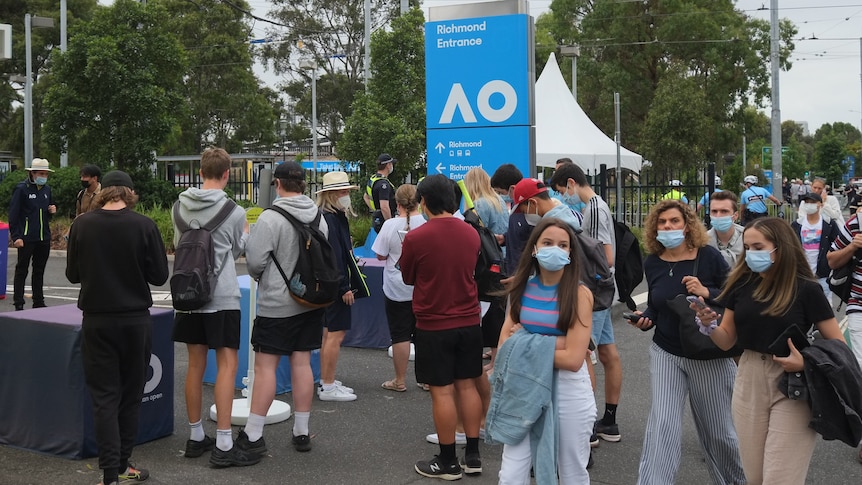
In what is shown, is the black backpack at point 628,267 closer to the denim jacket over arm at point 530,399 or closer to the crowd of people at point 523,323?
the crowd of people at point 523,323

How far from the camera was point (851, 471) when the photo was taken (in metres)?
5.63

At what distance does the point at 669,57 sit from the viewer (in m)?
43.1

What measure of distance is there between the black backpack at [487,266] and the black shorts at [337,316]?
1542mm

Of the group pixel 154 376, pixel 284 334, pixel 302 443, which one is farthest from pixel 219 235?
pixel 302 443

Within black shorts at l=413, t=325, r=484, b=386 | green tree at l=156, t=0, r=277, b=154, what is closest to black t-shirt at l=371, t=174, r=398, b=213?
black shorts at l=413, t=325, r=484, b=386

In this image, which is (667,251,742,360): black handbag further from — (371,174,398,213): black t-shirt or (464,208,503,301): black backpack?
(371,174,398,213): black t-shirt

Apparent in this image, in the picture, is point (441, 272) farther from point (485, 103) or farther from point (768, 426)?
point (485, 103)

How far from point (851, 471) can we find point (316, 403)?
3.87m

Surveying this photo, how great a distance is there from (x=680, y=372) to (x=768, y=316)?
867 millimetres

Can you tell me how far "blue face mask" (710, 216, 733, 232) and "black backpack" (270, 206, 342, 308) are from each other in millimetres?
2348

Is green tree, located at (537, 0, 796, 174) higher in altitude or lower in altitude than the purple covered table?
higher

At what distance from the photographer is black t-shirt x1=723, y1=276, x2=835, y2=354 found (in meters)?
3.96

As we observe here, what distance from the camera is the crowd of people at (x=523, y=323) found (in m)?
4.05

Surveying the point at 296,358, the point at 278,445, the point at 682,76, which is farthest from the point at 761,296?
the point at 682,76
